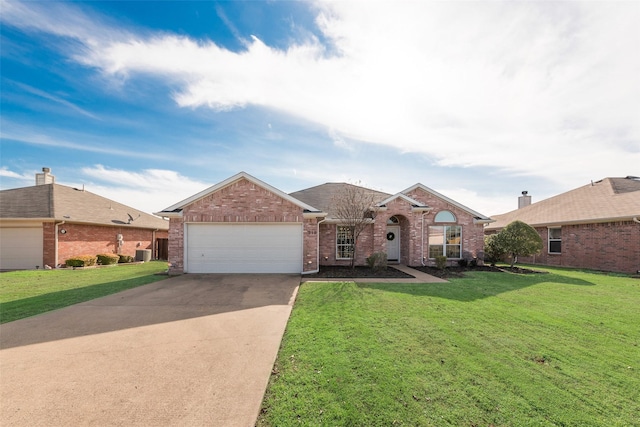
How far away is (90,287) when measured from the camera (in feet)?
31.1

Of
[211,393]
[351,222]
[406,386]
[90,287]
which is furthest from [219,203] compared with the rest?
[406,386]

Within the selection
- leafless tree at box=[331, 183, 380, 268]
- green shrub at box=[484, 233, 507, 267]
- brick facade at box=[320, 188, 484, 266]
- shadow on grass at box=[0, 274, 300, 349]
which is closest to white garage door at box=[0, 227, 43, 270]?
shadow on grass at box=[0, 274, 300, 349]

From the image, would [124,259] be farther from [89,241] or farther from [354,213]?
[354,213]

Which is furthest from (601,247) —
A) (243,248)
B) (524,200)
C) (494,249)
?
(243,248)

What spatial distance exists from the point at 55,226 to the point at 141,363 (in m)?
16.0

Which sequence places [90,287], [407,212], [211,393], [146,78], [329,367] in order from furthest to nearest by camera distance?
[407,212] → [146,78] → [90,287] → [329,367] → [211,393]

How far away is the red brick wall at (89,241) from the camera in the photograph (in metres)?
14.5

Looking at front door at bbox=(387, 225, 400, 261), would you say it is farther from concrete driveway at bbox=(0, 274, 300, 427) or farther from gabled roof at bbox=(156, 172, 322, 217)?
concrete driveway at bbox=(0, 274, 300, 427)

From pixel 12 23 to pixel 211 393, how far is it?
1181 centimetres

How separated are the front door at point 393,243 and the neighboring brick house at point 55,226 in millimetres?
18050

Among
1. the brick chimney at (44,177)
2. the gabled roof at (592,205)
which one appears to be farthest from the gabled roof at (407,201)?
the brick chimney at (44,177)

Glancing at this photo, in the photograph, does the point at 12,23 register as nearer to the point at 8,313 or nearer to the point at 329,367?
the point at 8,313

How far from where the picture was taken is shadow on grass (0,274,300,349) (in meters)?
5.38

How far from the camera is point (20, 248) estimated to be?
47.4 feet
